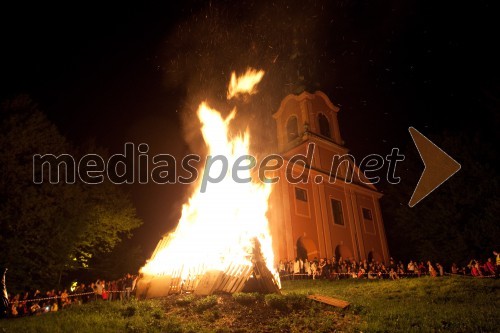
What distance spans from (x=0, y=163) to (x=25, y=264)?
6038 millimetres

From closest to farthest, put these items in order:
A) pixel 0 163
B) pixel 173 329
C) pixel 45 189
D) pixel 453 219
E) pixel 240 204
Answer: pixel 173 329 < pixel 240 204 < pixel 0 163 < pixel 45 189 < pixel 453 219

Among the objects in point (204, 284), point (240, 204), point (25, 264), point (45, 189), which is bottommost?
point (204, 284)

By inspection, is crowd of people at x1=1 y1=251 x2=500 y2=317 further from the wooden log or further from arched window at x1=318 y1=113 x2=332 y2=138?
arched window at x1=318 y1=113 x2=332 y2=138

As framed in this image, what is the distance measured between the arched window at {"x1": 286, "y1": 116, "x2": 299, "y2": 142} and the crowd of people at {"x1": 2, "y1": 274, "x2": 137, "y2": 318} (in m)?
21.8

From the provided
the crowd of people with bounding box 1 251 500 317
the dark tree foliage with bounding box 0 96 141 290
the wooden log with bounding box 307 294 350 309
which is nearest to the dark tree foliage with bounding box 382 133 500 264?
the crowd of people with bounding box 1 251 500 317

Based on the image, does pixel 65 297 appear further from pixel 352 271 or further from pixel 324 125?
pixel 324 125

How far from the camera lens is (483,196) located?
3052 centimetres

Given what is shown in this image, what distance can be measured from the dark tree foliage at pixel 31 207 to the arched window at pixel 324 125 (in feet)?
78.0

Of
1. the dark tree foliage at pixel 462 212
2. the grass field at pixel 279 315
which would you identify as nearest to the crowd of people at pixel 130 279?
the grass field at pixel 279 315

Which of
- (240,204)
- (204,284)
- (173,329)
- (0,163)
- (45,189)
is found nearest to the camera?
(173,329)

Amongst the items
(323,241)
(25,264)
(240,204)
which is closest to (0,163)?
(25,264)

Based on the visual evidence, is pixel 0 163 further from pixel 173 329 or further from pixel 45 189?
pixel 173 329

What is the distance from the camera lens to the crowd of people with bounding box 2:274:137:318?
616 inches

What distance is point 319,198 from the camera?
32781 millimetres
